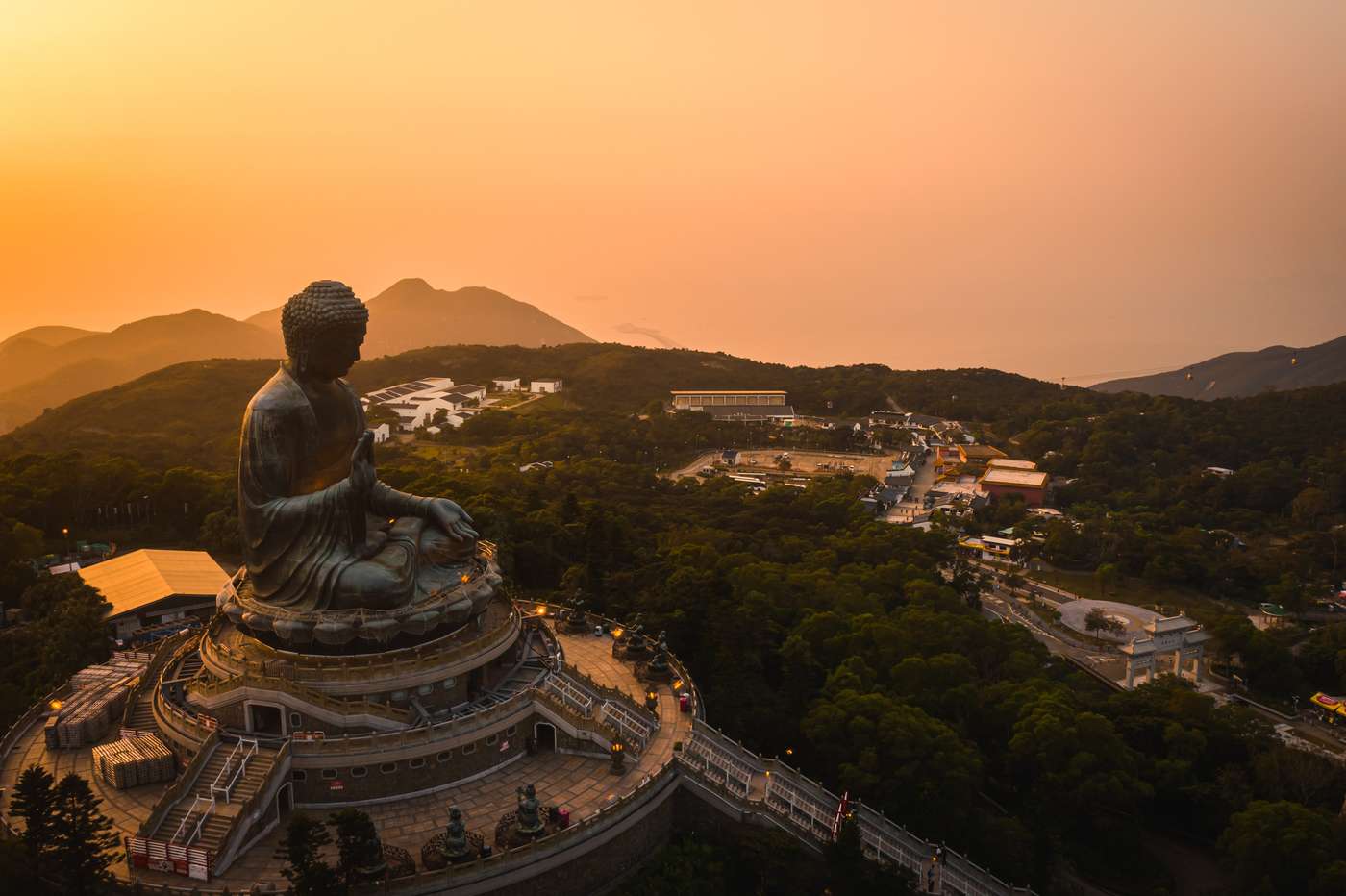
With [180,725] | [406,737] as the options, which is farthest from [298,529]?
[406,737]

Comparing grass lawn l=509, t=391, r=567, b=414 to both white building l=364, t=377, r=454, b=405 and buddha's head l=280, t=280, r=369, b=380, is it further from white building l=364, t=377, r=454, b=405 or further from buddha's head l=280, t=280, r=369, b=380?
buddha's head l=280, t=280, r=369, b=380

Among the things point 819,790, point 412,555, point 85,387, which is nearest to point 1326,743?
point 819,790

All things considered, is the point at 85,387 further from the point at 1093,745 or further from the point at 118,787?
the point at 1093,745

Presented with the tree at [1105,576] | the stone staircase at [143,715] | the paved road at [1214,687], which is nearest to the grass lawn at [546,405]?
the paved road at [1214,687]

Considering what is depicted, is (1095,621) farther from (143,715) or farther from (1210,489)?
(143,715)

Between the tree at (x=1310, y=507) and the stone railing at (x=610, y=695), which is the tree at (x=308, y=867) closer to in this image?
the stone railing at (x=610, y=695)

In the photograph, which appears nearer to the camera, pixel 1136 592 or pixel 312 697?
pixel 312 697
